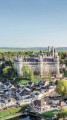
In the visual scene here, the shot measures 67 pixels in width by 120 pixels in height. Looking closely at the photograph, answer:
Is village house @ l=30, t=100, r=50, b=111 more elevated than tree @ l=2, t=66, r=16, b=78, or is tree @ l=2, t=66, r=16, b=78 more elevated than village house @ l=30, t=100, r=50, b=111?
tree @ l=2, t=66, r=16, b=78

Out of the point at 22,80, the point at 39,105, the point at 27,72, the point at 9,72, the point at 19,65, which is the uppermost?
the point at 19,65

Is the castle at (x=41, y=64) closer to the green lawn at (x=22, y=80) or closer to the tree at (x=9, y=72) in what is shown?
the tree at (x=9, y=72)

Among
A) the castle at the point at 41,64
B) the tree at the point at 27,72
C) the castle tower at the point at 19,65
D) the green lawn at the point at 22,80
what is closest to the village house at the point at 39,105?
the green lawn at the point at 22,80

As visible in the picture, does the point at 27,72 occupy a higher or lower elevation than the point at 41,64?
lower

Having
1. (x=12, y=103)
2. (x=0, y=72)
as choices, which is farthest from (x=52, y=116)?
(x=0, y=72)

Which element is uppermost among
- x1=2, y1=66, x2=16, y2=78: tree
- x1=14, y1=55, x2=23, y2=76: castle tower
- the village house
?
x1=14, y1=55, x2=23, y2=76: castle tower

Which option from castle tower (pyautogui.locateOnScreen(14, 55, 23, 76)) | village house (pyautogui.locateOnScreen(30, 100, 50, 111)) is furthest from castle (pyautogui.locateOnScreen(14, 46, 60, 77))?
village house (pyautogui.locateOnScreen(30, 100, 50, 111))

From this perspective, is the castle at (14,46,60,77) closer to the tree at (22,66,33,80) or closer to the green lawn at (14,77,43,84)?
the tree at (22,66,33,80)

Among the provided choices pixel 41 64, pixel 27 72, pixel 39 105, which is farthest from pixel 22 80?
pixel 39 105

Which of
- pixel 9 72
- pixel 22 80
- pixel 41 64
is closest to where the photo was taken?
pixel 22 80

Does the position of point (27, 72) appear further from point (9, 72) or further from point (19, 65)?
point (9, 72)

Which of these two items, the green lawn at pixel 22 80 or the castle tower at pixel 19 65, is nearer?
the green lawn at pixel 22 80
